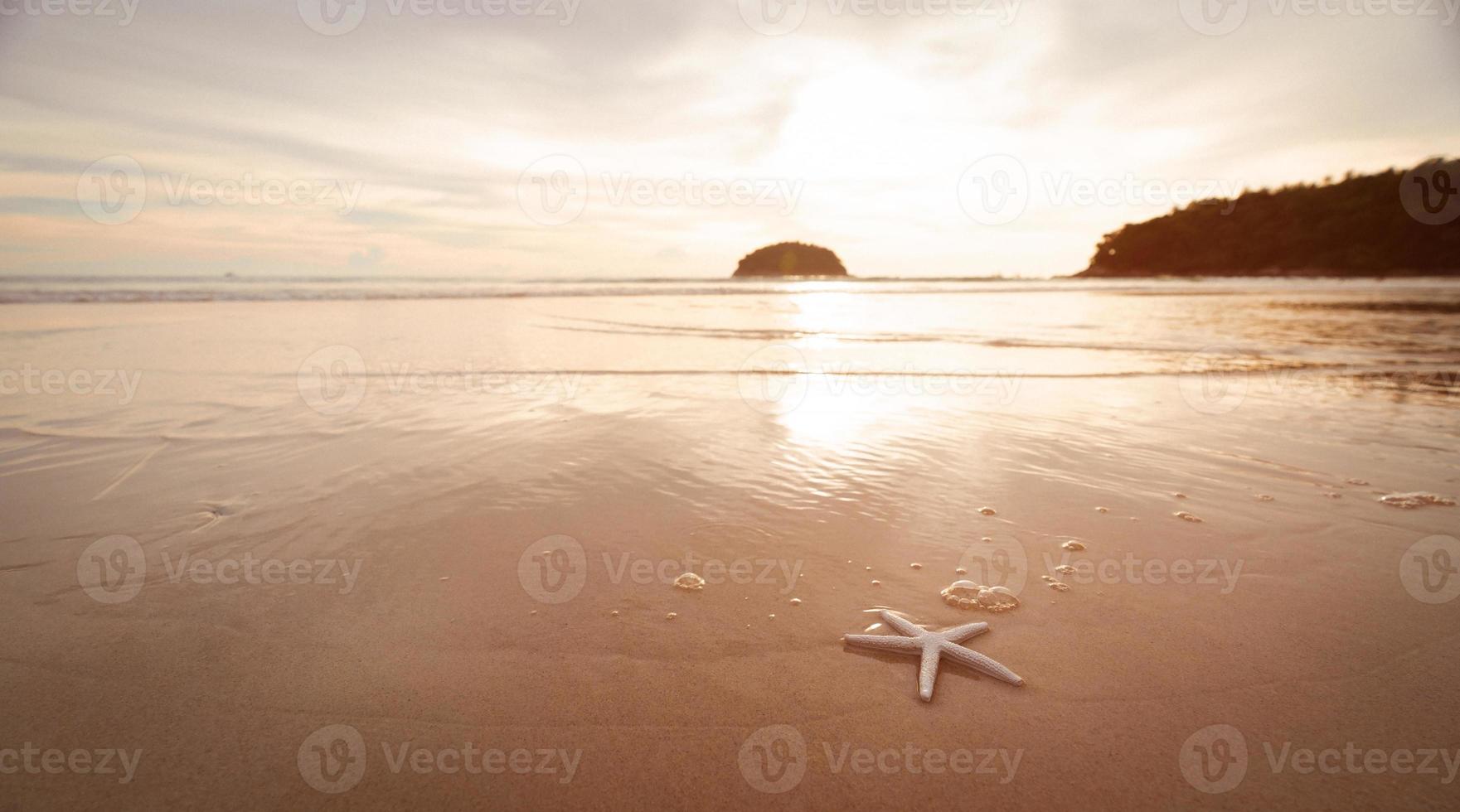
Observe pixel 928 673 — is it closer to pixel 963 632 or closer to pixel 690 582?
pixel 963 632

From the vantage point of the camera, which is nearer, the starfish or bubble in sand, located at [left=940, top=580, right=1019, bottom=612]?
the starfish

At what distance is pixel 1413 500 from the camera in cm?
488

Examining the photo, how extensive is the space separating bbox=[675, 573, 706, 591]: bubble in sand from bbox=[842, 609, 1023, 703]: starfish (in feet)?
3.21

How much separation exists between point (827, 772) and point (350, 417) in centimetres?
→ 707

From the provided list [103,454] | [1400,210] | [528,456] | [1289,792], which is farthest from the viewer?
[1400,210]

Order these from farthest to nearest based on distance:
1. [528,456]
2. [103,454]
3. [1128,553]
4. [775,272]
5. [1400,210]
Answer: [775,272] < [1400,210] < [528,456] < [103,454] < [1128,553]

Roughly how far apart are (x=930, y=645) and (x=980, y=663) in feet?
0.77

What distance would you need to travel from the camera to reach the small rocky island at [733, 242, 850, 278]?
9988cm

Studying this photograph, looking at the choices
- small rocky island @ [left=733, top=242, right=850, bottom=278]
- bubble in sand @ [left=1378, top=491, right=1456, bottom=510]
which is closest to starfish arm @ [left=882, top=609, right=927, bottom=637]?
bubble in sand @ [left=1378, top=491, right=1456, bottom=510]

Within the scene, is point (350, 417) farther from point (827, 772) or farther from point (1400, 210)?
point (1400, 210)

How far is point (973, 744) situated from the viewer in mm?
2455

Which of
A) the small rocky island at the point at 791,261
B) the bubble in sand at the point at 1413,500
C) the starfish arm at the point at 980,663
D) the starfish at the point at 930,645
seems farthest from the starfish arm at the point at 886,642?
the small rocky island at the point at 791,261

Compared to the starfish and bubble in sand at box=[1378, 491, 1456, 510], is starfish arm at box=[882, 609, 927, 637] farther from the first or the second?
bubble in sand at box=[1378, 491, 1456, 510]

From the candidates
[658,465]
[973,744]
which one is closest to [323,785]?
[973,744]
